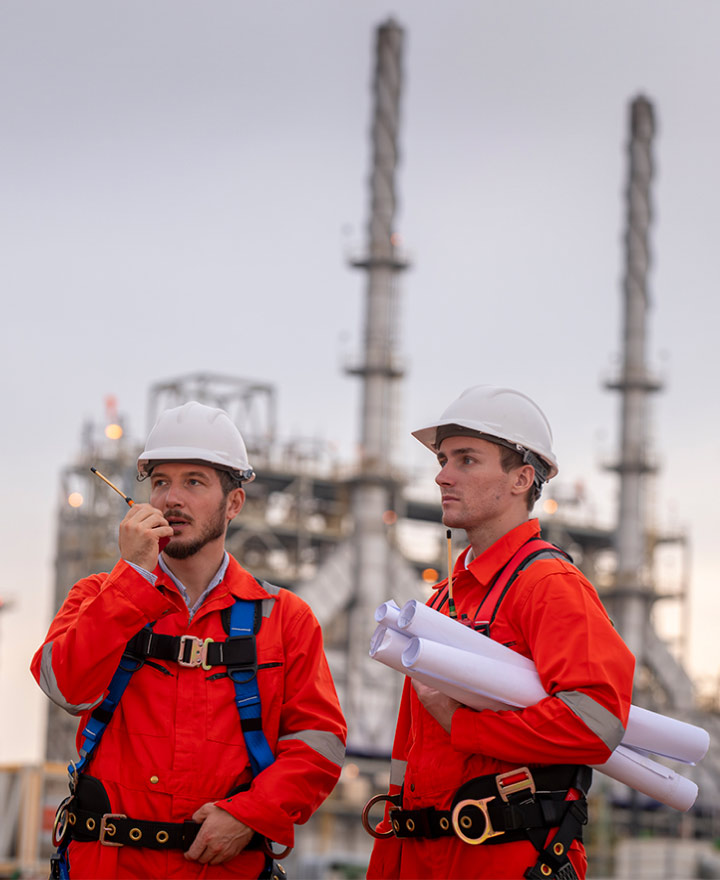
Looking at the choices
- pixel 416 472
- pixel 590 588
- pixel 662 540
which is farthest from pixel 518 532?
pixel 662 540

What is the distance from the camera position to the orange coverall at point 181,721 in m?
5.65

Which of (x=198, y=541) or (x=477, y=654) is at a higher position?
(x=198, y=541)

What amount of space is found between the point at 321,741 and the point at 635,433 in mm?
50266

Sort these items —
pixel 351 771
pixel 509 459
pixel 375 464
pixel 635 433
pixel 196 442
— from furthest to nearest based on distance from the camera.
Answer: pixel 635 433 → pixel 375 464 → pixel 351 771 → pixel 196 442 → pixel 509 459

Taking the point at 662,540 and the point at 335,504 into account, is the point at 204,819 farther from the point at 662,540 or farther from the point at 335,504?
the point at 662,540

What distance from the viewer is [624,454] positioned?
180ft

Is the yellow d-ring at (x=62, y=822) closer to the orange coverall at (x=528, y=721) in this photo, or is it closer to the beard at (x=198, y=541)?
the beard at (x=198, y=541)

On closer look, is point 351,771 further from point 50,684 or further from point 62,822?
point 50,684

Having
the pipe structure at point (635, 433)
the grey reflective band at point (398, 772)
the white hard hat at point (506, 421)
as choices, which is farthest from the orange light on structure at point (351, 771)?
the white hard hat at point (506, 421)

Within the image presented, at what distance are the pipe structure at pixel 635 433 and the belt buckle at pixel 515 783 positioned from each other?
49.3 metres

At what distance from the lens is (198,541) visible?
610 centimetres

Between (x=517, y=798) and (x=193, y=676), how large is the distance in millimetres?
1360

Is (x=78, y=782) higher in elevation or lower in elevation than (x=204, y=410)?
lower

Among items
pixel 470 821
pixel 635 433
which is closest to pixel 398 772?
pixel 470 821
